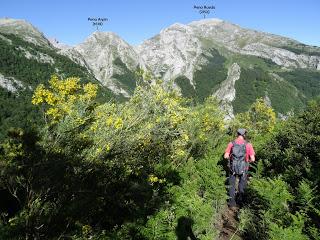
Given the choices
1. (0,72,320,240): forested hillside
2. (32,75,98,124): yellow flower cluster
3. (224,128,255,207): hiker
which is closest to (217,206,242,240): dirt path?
(0,72,320,240): forested hillside

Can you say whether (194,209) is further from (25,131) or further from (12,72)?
(12,72)

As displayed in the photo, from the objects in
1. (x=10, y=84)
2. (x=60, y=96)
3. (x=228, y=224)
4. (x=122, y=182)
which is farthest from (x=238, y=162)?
(x=10, y=84)

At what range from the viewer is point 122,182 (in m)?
10.5

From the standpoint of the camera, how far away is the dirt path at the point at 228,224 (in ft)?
30.6

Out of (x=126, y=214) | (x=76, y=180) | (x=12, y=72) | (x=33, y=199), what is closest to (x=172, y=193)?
(x=126, y=214)

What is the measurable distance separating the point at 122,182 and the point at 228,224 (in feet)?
10.7

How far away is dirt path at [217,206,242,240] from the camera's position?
30.6ft

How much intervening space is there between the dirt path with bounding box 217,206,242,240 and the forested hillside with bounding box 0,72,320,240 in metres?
0.13

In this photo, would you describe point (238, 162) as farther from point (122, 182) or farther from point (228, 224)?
point (122, 182)

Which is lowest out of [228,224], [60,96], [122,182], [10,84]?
[122,182]

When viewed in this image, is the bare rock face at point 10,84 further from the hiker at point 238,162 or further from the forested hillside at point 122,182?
the hiker at point 238,162

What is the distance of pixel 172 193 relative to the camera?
1002 cm

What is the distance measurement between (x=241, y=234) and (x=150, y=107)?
4.42m

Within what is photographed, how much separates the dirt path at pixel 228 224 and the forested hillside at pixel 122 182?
0.13 meters
